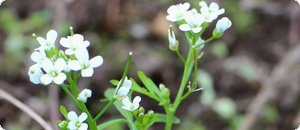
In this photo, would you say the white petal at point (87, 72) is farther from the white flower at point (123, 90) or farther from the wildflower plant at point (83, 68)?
the white flower at point (123, 90)

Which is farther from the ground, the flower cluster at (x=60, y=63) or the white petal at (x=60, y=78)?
the flower cluster at (x=60, y=63)

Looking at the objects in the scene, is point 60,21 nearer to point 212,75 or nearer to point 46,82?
point 212,75

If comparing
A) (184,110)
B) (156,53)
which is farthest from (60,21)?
(184,110)

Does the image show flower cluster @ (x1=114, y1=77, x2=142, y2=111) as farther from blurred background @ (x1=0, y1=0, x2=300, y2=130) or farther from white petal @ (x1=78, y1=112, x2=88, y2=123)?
blurred background @ (x1=0, y1=0, x2=300, y2=130)

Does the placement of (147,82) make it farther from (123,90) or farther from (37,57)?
(37,57)

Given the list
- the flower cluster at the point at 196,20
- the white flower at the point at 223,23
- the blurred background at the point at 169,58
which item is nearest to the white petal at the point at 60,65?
the flower cluster at the point at 196,20

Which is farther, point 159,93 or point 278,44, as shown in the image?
point 278,44
